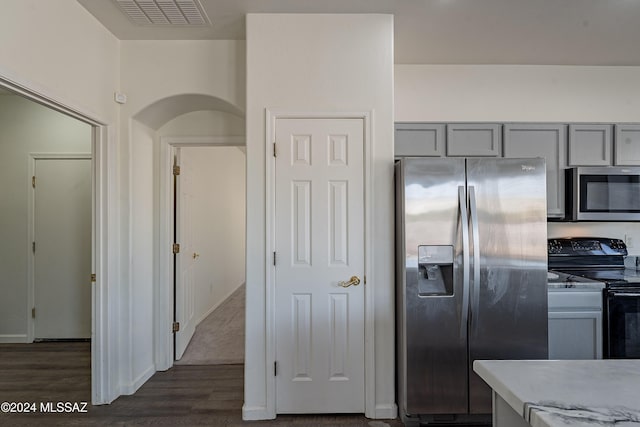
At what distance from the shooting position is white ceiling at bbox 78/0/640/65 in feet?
7.68

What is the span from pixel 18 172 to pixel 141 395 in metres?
2.87

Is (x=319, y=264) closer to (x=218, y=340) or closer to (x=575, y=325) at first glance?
(x=575, y=325)

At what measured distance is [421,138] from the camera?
2.99 m

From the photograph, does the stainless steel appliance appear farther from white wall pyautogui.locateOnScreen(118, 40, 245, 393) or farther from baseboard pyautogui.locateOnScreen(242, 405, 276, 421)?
white wall pyautogui.locateOnScreen(118, 40, 245, 393)

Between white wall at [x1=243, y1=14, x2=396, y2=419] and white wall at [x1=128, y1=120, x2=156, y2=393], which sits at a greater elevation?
white wall at [x1=243, y1=14, x2=396, y2=419]

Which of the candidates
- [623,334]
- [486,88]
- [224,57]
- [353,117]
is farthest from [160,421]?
[486,88]

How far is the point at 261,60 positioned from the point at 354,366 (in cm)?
213

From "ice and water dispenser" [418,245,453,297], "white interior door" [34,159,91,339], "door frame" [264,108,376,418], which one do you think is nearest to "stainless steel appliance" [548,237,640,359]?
"ice and water dispenser" [418,245,453,297]

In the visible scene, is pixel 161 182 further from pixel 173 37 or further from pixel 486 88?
pixel 486 88

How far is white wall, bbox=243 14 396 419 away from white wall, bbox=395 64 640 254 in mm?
810

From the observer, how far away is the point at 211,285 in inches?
201

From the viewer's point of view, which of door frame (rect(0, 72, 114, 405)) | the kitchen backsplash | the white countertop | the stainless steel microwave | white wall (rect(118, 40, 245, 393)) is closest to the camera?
the white countertop

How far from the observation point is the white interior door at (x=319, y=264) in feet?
7.98

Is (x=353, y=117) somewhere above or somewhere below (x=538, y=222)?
above
